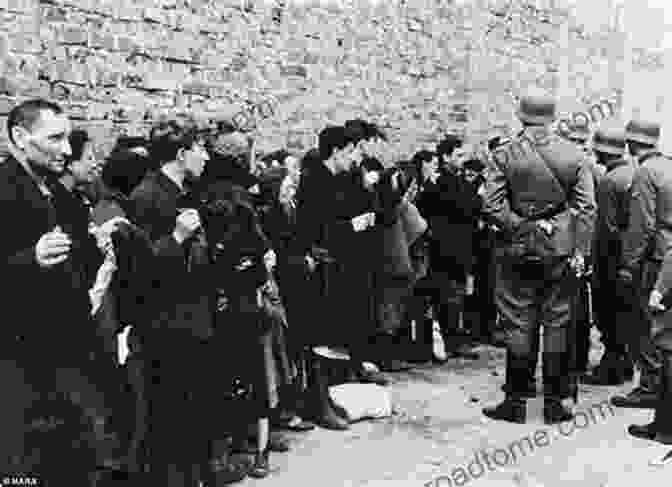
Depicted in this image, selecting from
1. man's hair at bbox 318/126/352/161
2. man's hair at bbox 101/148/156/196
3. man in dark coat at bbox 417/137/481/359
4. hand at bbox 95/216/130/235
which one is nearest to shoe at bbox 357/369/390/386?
man in dark coat at bbox 417/137/481/359

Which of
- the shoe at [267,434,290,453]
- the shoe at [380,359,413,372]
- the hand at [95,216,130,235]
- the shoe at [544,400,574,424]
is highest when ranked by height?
the hand at [95,216,130,235]

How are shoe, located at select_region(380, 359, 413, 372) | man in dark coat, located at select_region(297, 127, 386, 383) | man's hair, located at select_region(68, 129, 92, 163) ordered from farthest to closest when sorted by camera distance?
shoe, located at select_region(380, 359, 413, 372)
man in dark coat, located at select_region(297, 127, 386, 383)
man's hair, located at select_region(68, 129, 92, 163)

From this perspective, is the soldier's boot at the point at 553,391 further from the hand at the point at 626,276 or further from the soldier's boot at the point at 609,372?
the soldier's boot at the point at 609,372

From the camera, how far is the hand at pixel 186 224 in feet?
12.1

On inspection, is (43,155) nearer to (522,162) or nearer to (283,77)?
(522,162)

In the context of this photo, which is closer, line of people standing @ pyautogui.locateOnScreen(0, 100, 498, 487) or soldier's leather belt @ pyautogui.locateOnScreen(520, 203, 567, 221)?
line of people standing @ pyautogui.locateOnScreen(0, 100, 498, 487)

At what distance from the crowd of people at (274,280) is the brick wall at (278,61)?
0.54 meters

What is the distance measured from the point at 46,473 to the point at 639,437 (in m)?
3.66

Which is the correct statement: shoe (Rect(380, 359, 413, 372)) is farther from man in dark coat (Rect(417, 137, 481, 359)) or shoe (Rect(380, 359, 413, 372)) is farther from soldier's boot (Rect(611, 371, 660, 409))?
soldier's boot (Rect(611, 371, 660, 409))

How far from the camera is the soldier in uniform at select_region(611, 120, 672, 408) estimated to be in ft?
19.1

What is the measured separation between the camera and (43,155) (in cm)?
304

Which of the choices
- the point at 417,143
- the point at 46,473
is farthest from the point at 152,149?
the point at 417,143

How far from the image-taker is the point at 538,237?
17.5 feet

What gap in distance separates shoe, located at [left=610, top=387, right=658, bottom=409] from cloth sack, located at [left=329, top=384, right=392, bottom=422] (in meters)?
1.66
